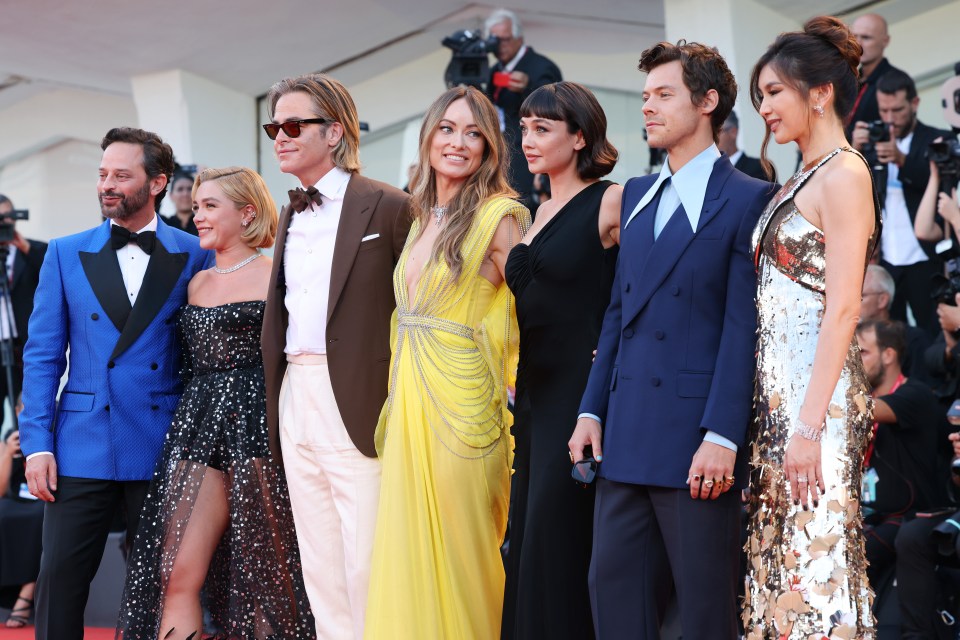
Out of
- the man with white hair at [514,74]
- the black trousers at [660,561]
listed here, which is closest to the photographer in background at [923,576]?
the black trousers at [660,561]

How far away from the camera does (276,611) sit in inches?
160

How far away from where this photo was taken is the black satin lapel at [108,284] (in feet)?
13.6

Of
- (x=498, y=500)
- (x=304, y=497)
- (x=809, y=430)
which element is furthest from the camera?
(x=304, y=497)

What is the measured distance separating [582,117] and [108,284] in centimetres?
183

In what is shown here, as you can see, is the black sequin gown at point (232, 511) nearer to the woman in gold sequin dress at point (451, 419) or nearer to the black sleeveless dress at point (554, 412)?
the woman in gold sequin dress at point (451, 419)

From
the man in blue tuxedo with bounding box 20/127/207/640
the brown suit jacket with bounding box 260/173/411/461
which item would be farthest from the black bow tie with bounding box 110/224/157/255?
the brown suit jacket with bounding box 260/173/411/461

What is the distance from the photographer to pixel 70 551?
3.97 meters

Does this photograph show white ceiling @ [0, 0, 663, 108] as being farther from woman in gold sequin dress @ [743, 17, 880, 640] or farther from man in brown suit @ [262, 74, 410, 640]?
woman in gold sequin dress @ [743, 17, 880, 640]

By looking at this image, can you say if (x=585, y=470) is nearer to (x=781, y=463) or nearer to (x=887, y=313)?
(x=781, y=463)

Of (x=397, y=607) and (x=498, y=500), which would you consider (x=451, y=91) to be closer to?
(x=498, y=500)

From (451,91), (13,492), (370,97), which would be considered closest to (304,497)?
(451,91)

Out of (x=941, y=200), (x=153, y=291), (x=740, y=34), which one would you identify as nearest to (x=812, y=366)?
(x=153, y=291)

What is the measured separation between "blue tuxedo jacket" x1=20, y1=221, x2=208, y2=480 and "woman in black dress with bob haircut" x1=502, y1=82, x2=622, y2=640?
4.69 feet

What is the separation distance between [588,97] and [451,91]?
51cm
